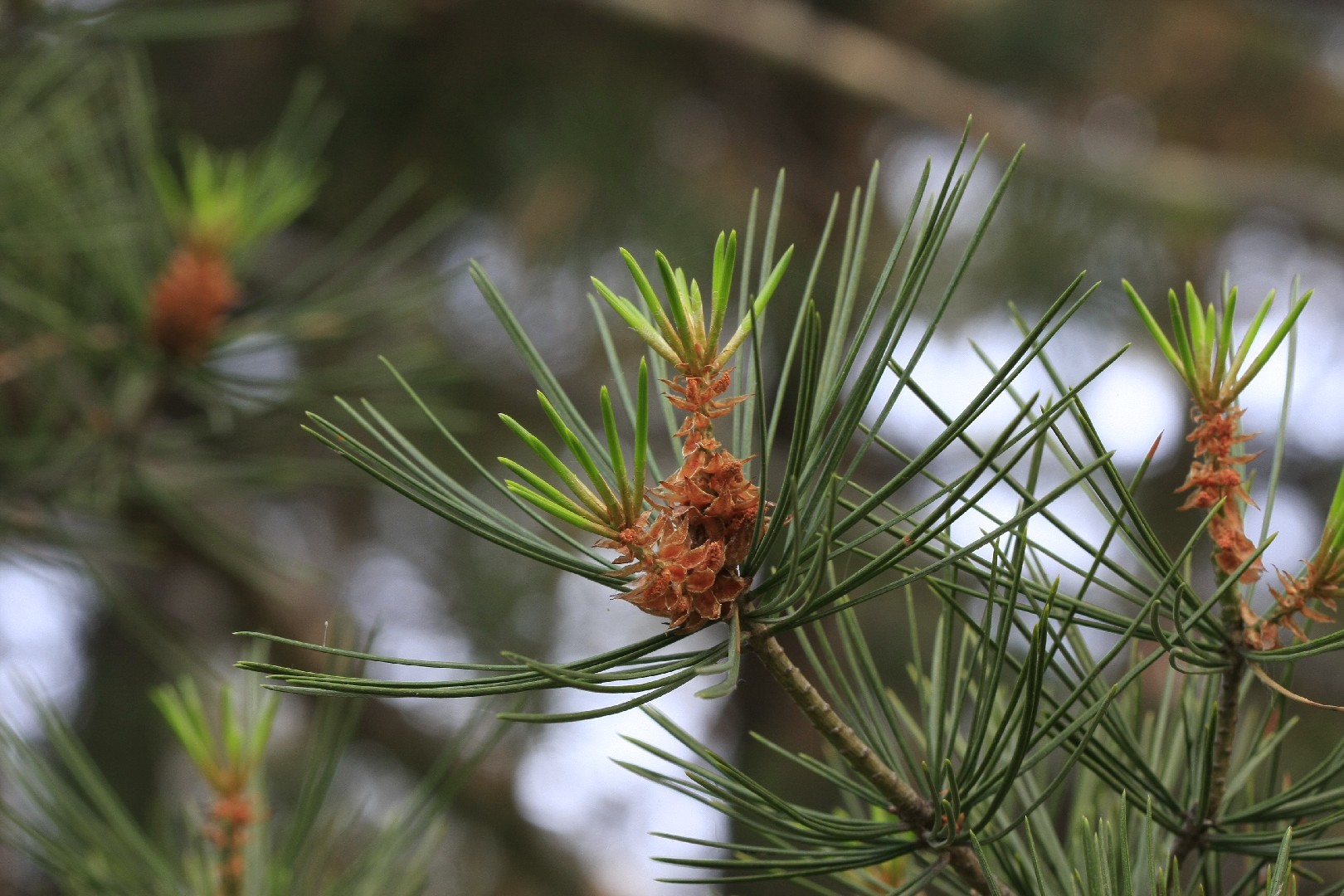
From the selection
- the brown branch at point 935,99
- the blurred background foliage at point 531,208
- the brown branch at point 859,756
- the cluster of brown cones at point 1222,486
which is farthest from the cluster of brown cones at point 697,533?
the brown branch at point 935,99

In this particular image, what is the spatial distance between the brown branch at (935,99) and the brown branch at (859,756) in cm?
102

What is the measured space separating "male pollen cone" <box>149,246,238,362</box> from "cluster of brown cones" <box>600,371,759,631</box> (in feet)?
1.60

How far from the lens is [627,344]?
1.73m

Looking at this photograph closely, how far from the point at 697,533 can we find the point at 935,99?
3.46 feet

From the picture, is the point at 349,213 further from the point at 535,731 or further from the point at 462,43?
the point at 535,731

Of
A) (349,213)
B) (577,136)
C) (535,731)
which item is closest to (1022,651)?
(535,731)

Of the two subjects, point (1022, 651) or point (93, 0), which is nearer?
point (93, 0)

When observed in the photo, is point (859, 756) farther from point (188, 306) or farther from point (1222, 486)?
point (188, 306)

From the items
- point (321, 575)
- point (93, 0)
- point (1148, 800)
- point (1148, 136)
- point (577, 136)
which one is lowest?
point (1148, 800)

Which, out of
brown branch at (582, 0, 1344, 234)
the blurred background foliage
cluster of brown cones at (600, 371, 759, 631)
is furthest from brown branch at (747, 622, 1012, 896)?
brown branch at (582, 0, 1344, 234)

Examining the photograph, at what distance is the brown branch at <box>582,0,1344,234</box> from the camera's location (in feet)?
3.81

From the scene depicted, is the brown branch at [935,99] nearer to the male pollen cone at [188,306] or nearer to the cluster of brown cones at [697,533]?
the male pollen cone at [188,306]

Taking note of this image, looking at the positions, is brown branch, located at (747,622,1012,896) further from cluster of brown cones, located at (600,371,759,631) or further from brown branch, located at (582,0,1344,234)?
brown branch, located at (582,0,1344,234)

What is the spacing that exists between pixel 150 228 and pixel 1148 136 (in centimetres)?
146
